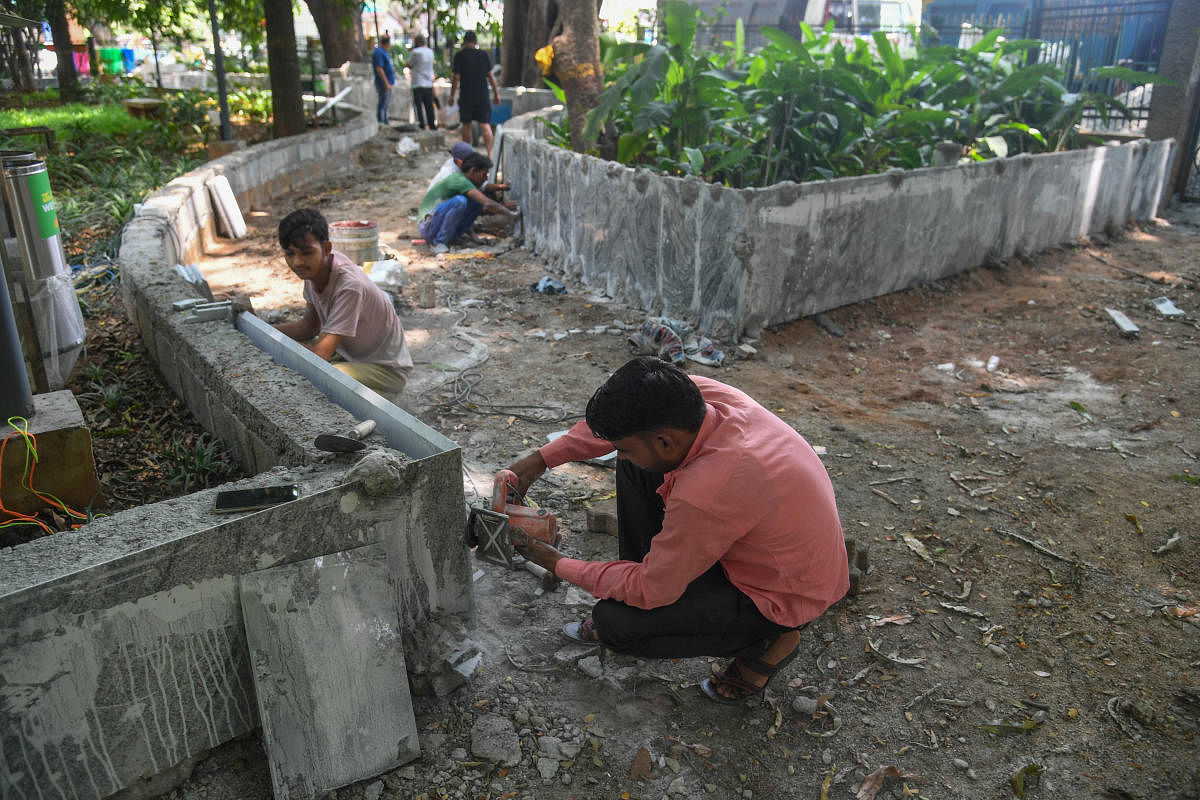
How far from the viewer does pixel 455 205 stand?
27.2ft

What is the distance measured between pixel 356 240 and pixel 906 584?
17.4ft

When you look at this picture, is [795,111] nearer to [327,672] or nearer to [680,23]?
[680,23]

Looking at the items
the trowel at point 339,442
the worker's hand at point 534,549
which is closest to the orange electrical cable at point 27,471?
the trowel at point 339,442

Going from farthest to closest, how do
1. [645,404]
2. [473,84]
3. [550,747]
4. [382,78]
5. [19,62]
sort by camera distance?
[19,62] < [382,78] < [473,84] < [550,747] < [645,404]

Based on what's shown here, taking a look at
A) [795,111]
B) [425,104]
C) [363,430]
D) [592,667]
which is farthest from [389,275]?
[425,104]

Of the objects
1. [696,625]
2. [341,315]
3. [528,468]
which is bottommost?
[696,625]

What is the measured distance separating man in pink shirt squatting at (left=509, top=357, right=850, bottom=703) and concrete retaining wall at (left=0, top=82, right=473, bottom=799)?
1.42 feet

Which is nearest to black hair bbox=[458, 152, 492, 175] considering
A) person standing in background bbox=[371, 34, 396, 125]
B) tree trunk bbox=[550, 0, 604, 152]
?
tree trunk bbox=[550, 0, 604, 152]

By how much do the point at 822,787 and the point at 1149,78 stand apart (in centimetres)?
921

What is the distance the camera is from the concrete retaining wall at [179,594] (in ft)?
6.66

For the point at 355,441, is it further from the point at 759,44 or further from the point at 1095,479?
the point at 759,44

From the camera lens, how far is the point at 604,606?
2.71m

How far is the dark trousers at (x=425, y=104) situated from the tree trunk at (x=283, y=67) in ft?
13.5

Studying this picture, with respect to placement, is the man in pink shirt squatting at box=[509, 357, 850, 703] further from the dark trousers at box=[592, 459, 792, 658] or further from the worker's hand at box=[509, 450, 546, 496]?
the worker's hand at box=[509, 450, 546, 496]
